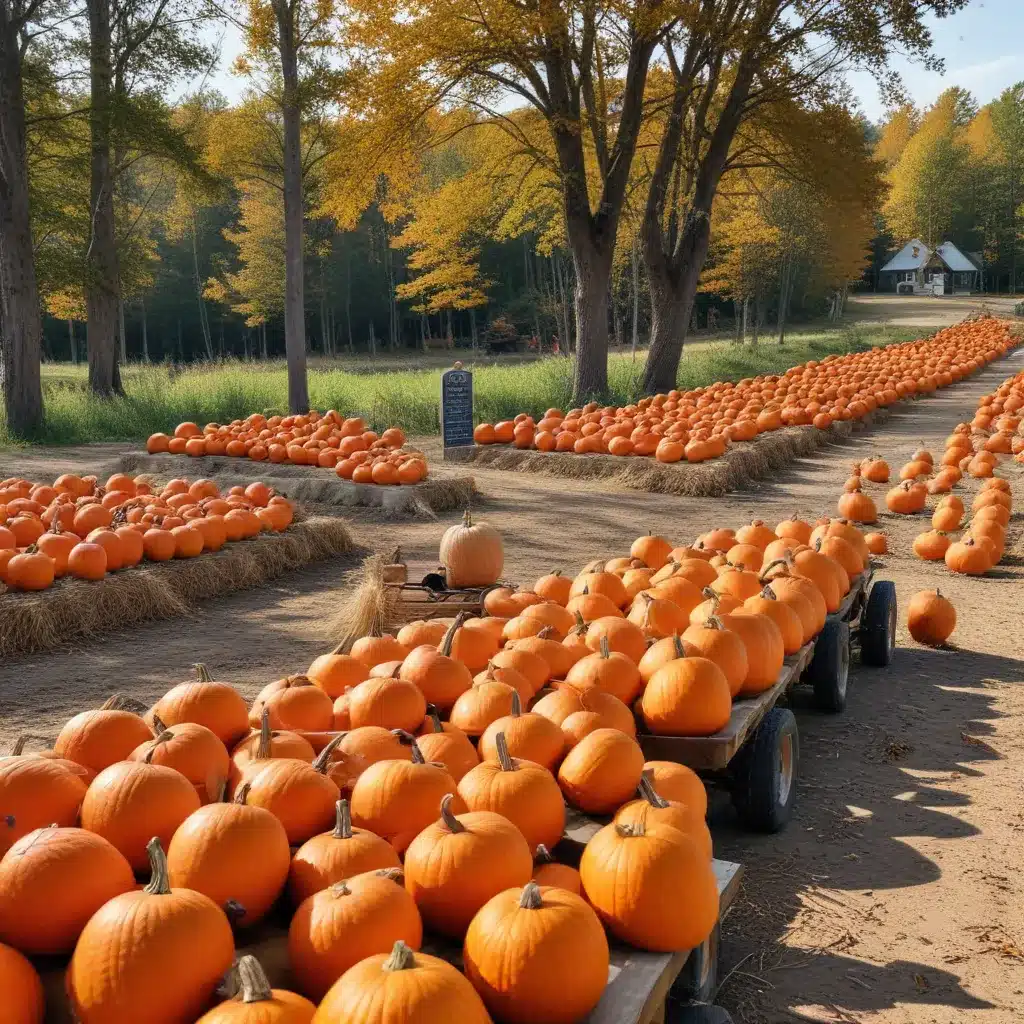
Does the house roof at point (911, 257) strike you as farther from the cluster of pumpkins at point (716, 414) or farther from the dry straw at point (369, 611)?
the dry straw at point (369, 611)

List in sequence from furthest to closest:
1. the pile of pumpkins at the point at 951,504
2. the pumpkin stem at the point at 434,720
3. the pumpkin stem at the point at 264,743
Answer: the pile of pumpkins at the point at 951,504
the pumpkin stem at the point at 434,720
the pumpkin stem at the point at 264,743

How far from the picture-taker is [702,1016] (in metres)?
2.44

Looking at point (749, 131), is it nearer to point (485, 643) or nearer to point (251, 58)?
point (251, 58)

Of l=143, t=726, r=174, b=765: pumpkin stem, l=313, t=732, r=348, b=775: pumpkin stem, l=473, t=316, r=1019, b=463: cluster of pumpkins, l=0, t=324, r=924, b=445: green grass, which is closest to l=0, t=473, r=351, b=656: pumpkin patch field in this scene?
l=143, t=726, r=174, b=765: pumpkin stem

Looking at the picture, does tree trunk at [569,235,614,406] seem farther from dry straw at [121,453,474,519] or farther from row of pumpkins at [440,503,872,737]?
row of pumpkins at [440,503,872,737]

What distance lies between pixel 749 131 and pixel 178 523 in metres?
20.5

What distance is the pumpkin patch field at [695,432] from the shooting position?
1257 cm

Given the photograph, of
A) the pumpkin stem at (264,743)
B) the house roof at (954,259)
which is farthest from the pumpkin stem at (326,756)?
the house roof at (954,259)

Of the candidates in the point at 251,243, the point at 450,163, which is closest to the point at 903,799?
the point at 251,243

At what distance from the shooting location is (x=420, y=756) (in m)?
2.70

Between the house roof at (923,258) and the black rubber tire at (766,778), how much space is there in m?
Result: 86.5

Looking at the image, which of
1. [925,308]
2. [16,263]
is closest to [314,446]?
[16,263]

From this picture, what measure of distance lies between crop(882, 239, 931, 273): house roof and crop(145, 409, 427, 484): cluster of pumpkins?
3164 inches

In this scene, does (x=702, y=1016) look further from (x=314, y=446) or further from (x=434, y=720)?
(x=314, y=446)
